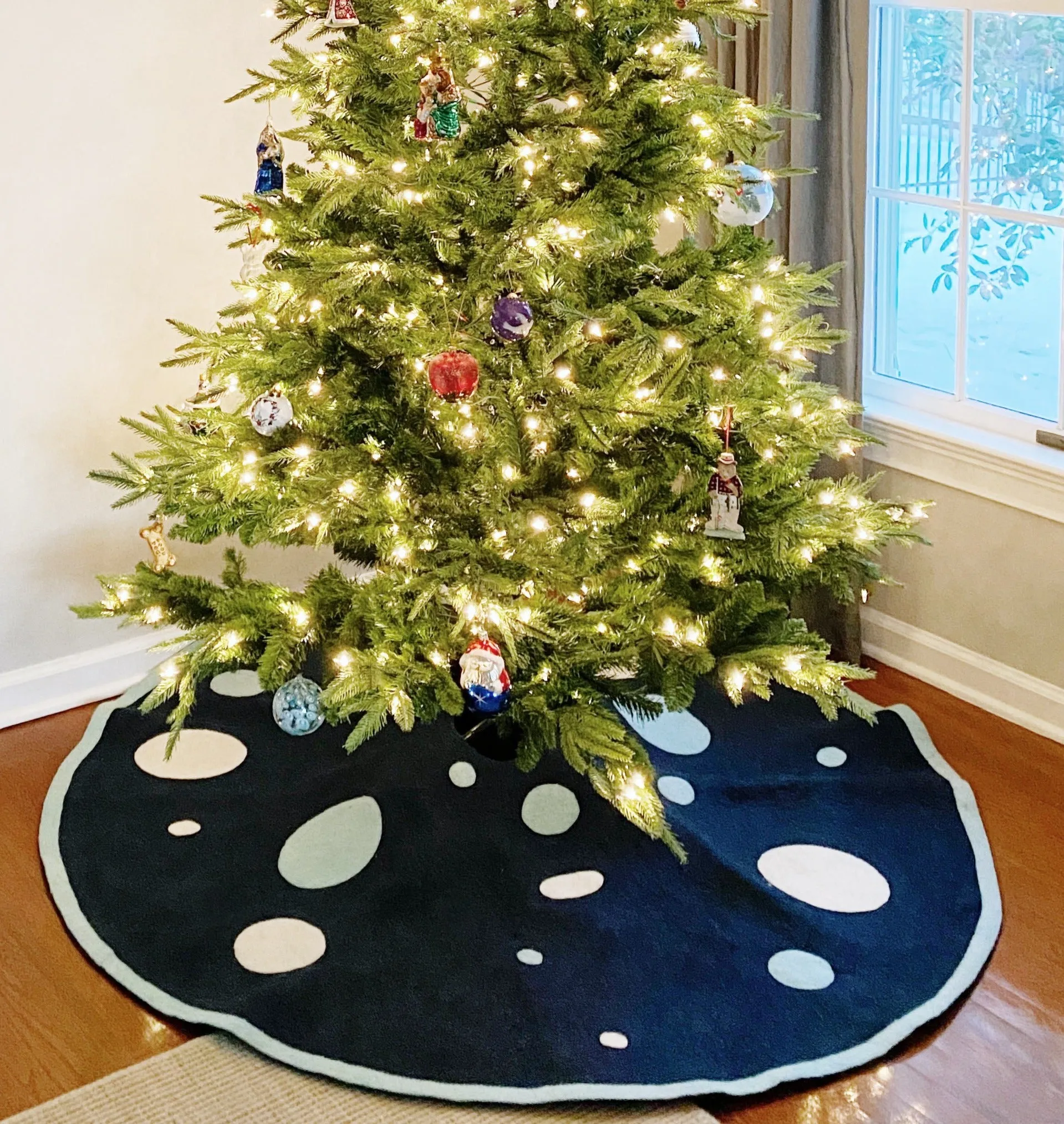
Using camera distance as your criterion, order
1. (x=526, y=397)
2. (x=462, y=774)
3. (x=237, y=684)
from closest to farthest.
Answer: (x=526, y=397), (x=462, y=774), (x=237, y=684)

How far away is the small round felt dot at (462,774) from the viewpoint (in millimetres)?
2562

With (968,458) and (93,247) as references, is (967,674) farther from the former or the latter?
(93,247)

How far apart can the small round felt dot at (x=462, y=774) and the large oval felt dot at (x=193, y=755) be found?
1.49 feet

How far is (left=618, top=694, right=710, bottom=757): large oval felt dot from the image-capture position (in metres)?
2.72

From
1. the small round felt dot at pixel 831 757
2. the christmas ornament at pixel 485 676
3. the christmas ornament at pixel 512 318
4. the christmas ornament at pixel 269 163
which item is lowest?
the small round felt dot at pixel 831 757

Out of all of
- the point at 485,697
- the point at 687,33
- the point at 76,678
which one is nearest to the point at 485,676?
the point at 485,697

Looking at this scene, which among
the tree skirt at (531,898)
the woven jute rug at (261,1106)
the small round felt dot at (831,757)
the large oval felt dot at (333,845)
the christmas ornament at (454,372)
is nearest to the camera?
the woven jute rug at (261,1106)

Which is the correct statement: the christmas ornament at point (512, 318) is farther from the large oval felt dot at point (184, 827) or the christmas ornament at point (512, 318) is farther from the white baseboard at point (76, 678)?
the white baseboard at point (76, 678)

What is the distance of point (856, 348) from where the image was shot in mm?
2887

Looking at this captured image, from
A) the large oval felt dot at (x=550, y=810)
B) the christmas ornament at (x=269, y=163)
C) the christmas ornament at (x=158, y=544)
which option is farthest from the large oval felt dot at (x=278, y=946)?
the christmas ornament at (x=269, y=163)

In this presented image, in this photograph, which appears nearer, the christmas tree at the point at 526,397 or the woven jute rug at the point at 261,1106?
the woven jute rug at the point at 261,1106

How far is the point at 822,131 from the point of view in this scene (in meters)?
2.79

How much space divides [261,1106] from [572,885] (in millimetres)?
642

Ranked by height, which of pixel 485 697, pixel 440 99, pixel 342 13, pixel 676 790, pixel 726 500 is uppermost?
pixel 342 13
